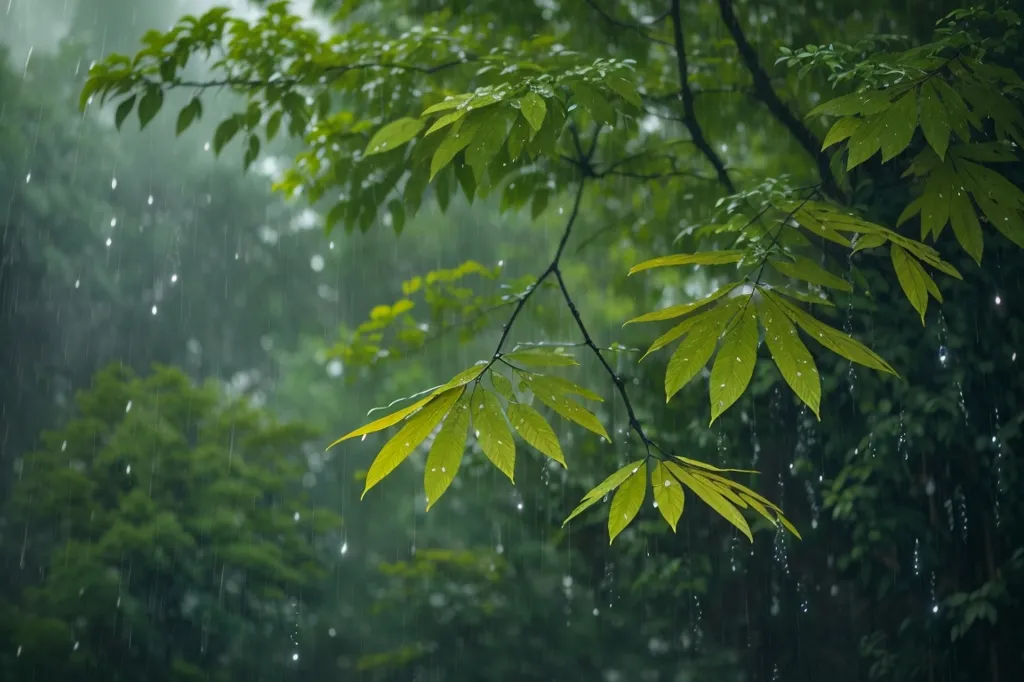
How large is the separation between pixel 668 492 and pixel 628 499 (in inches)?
2.4

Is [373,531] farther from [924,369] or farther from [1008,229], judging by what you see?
[1008,229]

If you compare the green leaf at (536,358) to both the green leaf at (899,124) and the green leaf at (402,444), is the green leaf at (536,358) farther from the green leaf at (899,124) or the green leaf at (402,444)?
the green leaf at (899,124)

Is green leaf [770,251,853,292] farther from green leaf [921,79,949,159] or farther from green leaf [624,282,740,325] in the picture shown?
green leaf [921,79,949,159]

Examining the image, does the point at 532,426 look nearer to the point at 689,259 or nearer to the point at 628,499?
the point at 628,499

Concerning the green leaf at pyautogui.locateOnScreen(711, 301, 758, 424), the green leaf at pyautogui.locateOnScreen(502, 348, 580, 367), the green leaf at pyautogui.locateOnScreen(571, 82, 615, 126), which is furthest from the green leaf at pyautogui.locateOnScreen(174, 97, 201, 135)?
the green leaf at pyautogui.locateOnScreen(711, 301, 758, 424)

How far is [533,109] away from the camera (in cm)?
140

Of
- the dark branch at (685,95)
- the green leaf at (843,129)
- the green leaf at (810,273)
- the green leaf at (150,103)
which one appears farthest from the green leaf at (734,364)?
the green leaf at (150,103)

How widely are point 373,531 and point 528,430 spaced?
28.2 feet

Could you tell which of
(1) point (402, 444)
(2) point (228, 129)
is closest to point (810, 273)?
(1) point (402, 444)

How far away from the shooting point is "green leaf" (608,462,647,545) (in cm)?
120

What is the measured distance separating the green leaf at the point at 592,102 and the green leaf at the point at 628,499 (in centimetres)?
82

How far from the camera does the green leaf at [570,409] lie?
1172mm

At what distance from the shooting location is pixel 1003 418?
9.07ft

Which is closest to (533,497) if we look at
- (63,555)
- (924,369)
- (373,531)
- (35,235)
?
(924,369)
